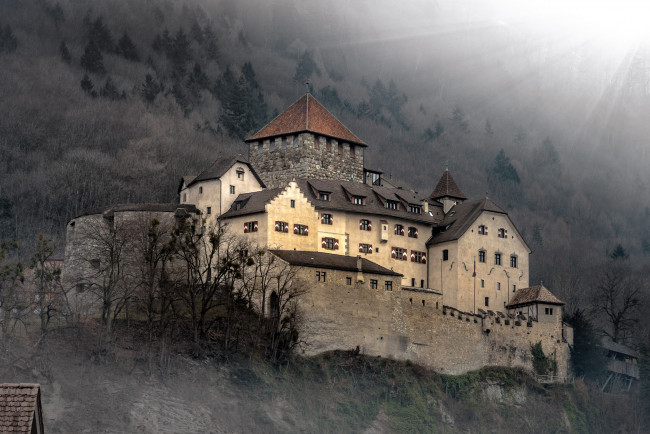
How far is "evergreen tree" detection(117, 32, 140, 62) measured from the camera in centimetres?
14562

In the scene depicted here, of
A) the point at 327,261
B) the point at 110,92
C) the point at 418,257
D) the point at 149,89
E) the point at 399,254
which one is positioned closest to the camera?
the point at 327,261

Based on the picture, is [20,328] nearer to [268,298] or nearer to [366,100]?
[268,298]

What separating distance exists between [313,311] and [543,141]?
124175 millimetres

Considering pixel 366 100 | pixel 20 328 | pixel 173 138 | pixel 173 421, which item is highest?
pixel 366 100

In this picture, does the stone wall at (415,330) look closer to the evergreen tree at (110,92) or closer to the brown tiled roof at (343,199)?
the brown tiled roof at (343,199)

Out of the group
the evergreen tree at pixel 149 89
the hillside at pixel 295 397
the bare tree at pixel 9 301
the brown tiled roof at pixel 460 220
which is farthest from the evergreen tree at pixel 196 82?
the hillside at pixel 295 397

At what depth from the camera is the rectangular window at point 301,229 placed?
7356 centimetres

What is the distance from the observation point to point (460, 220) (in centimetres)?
8162

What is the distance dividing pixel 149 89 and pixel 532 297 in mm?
74805


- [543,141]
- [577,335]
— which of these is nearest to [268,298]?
Answer: [577,335]

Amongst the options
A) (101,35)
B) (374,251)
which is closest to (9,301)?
(374,251)

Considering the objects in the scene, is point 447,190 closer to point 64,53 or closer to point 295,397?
point 295,397

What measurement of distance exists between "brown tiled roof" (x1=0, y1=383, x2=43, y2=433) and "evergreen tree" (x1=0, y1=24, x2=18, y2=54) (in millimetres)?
119307

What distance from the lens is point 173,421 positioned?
2359 inches
